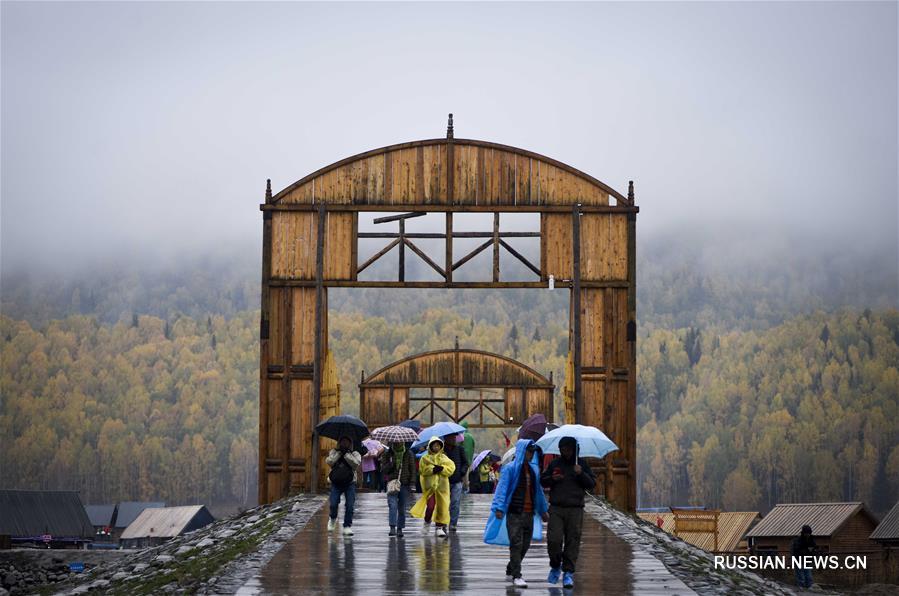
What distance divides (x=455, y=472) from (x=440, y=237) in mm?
11804

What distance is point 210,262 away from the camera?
182625 mm

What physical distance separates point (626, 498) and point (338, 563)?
15.2 m

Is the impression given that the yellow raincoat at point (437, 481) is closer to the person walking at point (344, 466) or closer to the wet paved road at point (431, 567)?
the wet paved road at point (431, 567)

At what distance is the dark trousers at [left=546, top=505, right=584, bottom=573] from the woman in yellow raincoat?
4.96 metres

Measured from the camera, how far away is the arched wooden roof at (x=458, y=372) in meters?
48.9

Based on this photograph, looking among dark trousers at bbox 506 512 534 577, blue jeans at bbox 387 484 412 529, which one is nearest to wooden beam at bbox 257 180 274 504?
blue jeans at bbox 387 484 412 529

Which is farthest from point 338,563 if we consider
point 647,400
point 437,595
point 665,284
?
point 665,284

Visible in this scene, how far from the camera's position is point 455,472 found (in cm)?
2183

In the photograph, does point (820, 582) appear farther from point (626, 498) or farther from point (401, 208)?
point (401, 208)

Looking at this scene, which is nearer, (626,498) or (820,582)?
(626,498)

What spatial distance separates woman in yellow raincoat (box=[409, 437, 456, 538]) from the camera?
20750 millimetres

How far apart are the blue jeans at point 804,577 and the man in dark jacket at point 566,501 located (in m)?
19.2

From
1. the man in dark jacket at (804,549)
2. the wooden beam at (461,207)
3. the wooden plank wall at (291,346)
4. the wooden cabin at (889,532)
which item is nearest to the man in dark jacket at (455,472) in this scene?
the wooden plank wall at (291,346)

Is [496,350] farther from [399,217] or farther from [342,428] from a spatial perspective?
[342,428]
